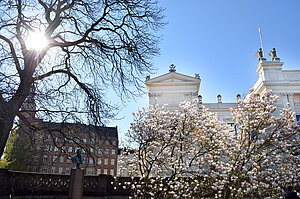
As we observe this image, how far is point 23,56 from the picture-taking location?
1035 cm

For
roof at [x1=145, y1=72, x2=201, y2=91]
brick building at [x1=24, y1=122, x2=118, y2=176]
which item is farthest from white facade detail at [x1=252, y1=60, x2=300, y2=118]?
brick building at [x1=24, y1=122, x2=118, y2=176]

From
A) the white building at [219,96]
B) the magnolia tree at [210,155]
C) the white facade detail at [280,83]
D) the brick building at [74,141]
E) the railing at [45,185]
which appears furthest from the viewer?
the white building at [219,96]

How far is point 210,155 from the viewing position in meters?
12.2

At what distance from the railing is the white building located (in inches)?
651

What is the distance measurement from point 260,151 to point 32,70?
12.4m

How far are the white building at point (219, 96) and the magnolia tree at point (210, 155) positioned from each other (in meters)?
14.4

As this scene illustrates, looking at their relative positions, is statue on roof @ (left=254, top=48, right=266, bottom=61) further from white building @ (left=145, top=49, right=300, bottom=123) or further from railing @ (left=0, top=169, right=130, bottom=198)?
railing @ (left=0, top=169, right=130, bottom=198)

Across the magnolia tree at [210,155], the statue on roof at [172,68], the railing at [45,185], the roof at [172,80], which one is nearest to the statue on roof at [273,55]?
the roof at [172,80]

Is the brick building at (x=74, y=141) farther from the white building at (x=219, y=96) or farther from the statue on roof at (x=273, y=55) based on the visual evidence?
the statue on roof at (x=273, y=55)

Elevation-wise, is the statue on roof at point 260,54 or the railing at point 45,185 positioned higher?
the statue on roof at point 260,54

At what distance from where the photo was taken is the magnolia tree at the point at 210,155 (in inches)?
462

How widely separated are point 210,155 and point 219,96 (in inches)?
941

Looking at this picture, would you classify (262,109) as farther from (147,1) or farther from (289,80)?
(289,80)

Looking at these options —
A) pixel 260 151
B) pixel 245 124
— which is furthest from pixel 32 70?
pixel 260 151
